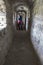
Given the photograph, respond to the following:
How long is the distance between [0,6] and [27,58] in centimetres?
191

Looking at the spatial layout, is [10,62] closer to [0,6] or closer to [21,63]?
[21,63]

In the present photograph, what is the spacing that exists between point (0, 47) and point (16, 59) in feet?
3.22

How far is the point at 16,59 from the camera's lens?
4.27 m

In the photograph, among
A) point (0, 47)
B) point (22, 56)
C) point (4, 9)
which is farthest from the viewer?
point (4, 9)

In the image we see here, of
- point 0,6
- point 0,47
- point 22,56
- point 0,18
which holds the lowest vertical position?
point 22,56

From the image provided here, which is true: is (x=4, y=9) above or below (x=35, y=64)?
above

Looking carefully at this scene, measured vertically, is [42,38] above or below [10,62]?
above

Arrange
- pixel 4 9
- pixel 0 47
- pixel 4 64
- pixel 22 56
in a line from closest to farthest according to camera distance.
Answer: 1. pixel 0 47
2. pixel 4 64
3. pixel 22 56
4. pixel 4 9

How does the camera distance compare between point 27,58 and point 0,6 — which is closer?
point 27,58

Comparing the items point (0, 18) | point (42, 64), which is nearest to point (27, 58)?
point (42, 64)

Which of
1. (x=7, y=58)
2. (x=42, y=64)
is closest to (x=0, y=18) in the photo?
(x=7, y=58)

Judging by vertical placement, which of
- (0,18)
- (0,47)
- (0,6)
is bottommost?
(0,47)

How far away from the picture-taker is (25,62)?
13.2 ft

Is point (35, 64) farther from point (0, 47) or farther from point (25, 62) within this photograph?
point (0, 47)
